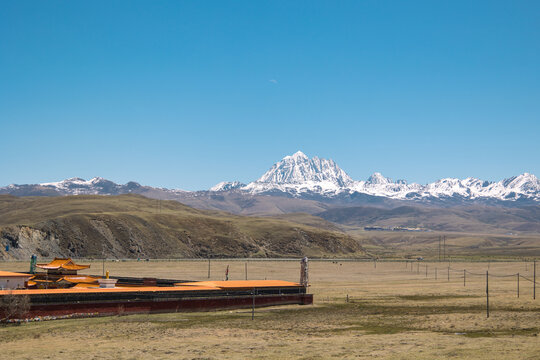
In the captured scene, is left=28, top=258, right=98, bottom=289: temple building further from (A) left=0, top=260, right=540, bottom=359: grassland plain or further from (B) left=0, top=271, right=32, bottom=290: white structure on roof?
(A) left=0, top=260, right=540, bottom=359: grassland plain

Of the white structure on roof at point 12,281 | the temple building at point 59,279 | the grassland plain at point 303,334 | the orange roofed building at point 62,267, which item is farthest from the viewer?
the orange roofed building at point 62,267

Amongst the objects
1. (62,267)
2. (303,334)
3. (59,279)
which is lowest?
(303,334)

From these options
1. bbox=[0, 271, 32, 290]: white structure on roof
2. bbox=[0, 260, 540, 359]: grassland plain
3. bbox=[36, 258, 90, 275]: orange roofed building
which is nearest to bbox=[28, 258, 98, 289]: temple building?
bbox=[36, 258, 90, 275]: orange roofed building

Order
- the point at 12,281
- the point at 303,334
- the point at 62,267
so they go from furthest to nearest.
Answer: the point at 62,267 < the point at 12,281 < the point at 303,334

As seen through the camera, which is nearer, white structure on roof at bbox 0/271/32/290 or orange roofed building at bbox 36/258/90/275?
white structure on roof at bbox 0/271/32/290

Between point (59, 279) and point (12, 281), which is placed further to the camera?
point (59, 279)

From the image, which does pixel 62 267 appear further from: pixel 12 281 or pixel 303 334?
pixel 303 334

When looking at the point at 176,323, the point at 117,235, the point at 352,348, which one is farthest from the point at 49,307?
the point at 117,235

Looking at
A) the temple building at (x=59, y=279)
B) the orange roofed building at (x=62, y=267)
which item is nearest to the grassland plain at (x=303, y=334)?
the temple building at (x=59, y=279)

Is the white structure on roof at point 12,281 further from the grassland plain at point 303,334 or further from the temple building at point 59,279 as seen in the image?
the grassland plain at point 303,334

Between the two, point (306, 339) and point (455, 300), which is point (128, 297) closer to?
point (306, 339)

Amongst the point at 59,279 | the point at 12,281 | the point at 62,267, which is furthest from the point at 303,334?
the point at 62,267

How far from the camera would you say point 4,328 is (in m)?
42.4

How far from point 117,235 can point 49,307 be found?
6150 inches
